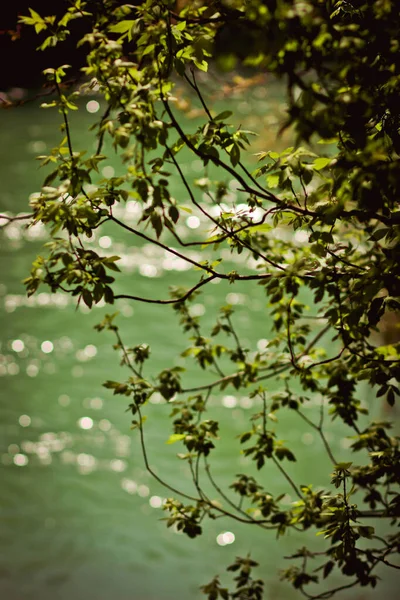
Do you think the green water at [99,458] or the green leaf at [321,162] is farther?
the green water at [99,458]

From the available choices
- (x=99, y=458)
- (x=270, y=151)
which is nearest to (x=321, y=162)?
(x=270, y=151)

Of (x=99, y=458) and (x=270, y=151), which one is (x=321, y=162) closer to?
(x=270, y=151)

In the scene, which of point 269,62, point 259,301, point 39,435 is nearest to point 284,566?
point 39,435

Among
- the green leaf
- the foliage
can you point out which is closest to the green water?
the foliage

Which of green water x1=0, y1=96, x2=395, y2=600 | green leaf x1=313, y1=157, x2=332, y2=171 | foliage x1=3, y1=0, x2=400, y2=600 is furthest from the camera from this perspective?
green water x1=0, y1=96, x2=395, y2=600

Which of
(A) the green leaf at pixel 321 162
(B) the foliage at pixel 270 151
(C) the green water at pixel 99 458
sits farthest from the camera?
(C) the green water at pixel 99 458

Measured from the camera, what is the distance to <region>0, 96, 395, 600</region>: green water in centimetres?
518

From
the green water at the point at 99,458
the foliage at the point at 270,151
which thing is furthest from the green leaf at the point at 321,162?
the green water at the point at 99,458

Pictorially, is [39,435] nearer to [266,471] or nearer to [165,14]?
[266,471]

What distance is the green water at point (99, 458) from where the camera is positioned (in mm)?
5176

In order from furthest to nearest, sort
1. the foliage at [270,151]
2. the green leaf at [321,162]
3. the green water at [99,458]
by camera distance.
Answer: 1. the green water at [99,458]
2. the green leaf at [321,162]
3. the foliage at [270,151]

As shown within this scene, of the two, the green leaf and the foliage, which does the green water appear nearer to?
the foliage

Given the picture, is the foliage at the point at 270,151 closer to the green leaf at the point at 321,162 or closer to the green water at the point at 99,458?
the green leaf at the point at 321,162

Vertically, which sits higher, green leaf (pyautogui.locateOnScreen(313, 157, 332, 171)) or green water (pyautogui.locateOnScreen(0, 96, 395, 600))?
green water (pyautogui.locateOnScreen(0, 96, 395, 600))
